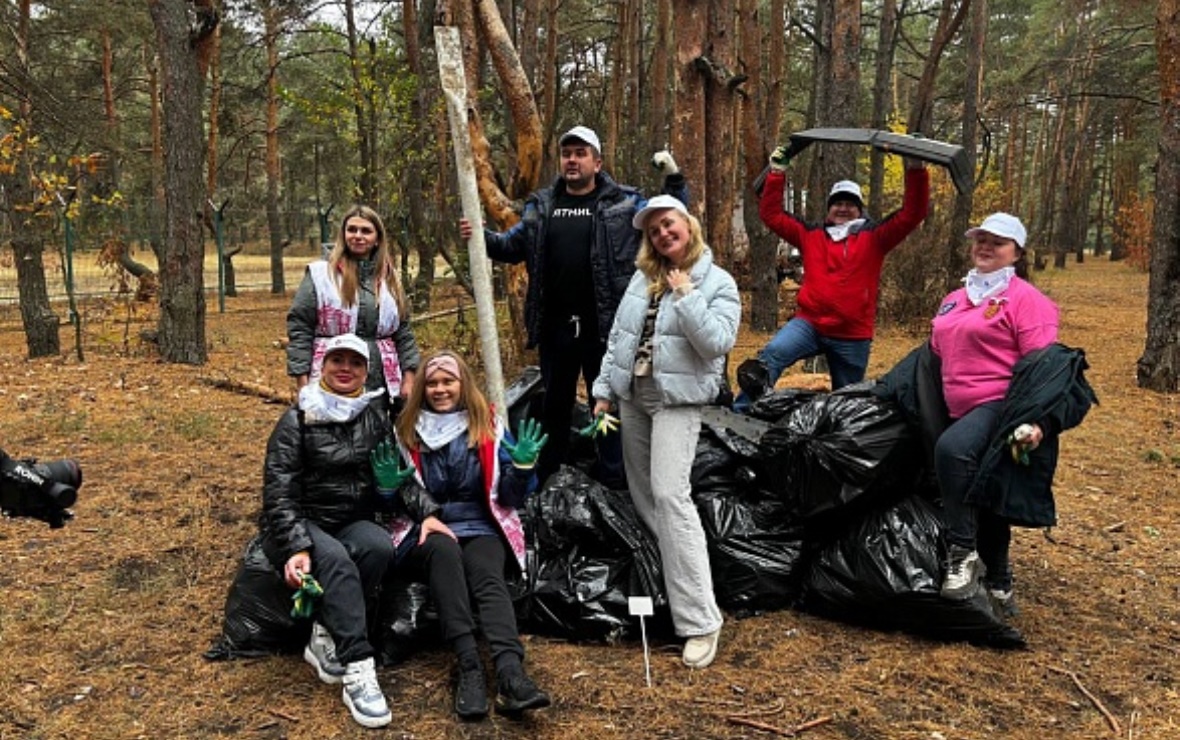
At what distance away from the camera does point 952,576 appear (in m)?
3.26

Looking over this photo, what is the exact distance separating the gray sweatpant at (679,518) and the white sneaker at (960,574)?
2.83 ft

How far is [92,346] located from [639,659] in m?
9.82

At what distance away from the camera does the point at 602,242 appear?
388cm

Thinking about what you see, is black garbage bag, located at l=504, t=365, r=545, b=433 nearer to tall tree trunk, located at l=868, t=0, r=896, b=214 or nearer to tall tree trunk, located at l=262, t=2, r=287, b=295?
tall tree trunk, located at l=868, t=0, r=896, b=214

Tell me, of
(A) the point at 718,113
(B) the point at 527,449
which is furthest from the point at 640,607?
(A) the point at 718,113

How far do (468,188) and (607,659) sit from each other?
2.16 metres

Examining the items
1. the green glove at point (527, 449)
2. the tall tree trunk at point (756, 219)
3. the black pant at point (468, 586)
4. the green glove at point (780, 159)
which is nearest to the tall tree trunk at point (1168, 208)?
the tall tree trunk at point (756, 219)

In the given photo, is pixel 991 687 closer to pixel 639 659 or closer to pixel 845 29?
pixel 639 659

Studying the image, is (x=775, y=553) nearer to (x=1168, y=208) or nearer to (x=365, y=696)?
(x=365, y=696)

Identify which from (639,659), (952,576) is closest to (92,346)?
(639,659)

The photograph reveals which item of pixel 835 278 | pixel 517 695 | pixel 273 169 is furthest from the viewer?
pixel 273 169

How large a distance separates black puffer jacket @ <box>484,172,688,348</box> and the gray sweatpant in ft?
2.08

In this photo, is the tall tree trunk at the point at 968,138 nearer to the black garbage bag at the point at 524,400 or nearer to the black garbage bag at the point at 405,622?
the black garbage bag at the point at 524,400

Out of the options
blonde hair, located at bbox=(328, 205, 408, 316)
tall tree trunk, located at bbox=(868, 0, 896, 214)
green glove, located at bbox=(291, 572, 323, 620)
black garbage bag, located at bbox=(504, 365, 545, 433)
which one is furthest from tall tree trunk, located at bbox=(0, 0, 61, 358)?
tall tree trunk, located at bbox=(868, 0, 896, 214)
